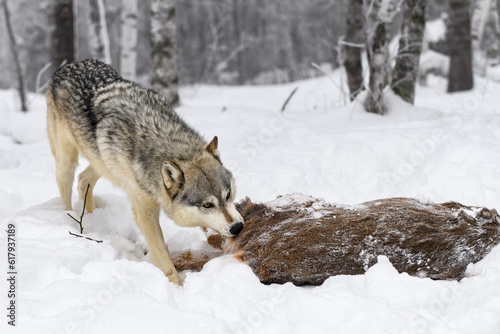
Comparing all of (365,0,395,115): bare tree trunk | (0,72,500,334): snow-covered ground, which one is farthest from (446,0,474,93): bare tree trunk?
(365,0,395,115): bare tree trunk

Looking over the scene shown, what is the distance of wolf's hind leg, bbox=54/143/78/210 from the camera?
4.82 meters

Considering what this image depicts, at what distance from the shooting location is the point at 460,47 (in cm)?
1180

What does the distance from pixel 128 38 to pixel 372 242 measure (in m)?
9.15

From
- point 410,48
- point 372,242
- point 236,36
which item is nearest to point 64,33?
point 410,48

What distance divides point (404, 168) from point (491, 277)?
3.16 metres

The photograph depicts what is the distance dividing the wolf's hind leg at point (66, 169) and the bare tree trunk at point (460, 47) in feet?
34.0

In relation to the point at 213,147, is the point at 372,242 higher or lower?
lower

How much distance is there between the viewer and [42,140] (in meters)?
8.23

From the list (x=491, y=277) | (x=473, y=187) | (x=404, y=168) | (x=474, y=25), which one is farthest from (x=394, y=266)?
(x=474, y=25)

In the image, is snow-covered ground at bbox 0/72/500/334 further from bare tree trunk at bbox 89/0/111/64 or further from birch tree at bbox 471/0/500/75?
birch tree at bbox 471/0/500/75

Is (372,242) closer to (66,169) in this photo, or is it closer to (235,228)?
(235,228)

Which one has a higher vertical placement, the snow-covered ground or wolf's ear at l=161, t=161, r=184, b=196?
wolf's ear at l=161, t=161, r=184, b=196

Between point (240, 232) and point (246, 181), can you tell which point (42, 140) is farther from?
point (240, 232)

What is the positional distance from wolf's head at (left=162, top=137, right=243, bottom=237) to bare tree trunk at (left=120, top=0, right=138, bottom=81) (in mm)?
7594
